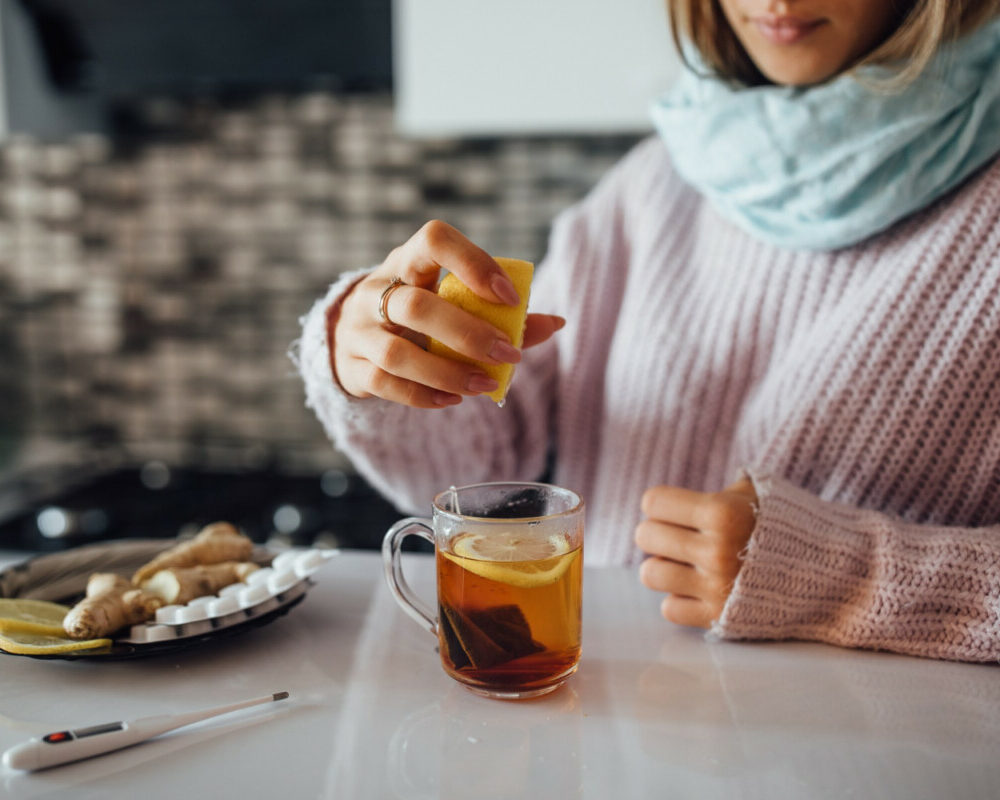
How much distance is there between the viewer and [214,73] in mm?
1654

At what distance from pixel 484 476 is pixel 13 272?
1.55 meters

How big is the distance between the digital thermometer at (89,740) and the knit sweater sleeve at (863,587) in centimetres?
40

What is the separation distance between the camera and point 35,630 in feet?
2.09

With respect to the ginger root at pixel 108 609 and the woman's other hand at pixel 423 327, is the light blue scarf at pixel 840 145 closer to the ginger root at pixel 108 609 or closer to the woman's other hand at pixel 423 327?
the woman's other hand at pixel 423 327

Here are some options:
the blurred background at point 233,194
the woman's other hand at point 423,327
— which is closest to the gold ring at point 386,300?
the woman's other hand at point 423,327

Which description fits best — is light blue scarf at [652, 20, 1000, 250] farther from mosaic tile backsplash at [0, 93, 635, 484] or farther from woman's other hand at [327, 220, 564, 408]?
mosaic tile backsplash at [0, 93, 635, 484]

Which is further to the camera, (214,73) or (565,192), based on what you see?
(565,192)

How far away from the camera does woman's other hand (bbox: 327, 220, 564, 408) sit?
63 centimetres

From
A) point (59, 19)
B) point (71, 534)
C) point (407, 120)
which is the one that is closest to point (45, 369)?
point (71, 534)

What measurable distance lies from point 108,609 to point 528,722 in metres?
0.32

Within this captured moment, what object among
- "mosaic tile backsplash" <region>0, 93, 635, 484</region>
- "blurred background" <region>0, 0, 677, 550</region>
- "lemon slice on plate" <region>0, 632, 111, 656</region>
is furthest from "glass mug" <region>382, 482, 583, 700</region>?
"mosaic tile backsplash" <region>0, 93, 635, 484</region>

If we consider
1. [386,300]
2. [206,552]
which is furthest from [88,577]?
[386,300]

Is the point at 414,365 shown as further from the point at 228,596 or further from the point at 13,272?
the point at 13,272

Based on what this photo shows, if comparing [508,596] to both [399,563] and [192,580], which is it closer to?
[399,563]
